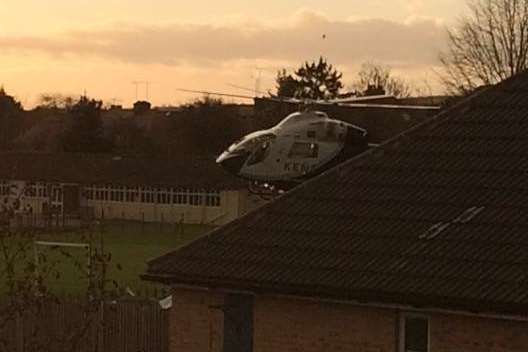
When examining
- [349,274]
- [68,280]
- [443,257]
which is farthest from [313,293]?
[68,280]

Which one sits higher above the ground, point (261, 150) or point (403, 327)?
point (261, 150)

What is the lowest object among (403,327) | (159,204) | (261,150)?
(159,204)

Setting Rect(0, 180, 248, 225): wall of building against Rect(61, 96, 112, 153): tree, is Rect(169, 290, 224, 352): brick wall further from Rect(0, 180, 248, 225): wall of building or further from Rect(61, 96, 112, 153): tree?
Rect(61, 96, 112, 153): tree

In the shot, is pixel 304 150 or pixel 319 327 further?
pixel 304 150

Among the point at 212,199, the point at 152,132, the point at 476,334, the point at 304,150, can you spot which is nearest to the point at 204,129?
the point at 152,132

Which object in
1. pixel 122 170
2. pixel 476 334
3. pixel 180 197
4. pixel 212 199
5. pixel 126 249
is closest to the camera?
pixel 476 334

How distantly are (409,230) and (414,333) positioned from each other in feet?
4.66

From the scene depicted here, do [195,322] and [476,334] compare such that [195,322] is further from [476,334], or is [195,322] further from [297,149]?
[297,149]

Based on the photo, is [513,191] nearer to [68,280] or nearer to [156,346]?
[156,346]

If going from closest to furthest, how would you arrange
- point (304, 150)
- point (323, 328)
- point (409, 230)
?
point (409, 230), point (323, 328), point (304, 150)

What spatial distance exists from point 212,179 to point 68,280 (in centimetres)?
3776

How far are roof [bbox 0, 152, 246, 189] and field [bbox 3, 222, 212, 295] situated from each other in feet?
14.2

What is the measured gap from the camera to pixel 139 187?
8319 cm

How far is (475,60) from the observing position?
196 feet
